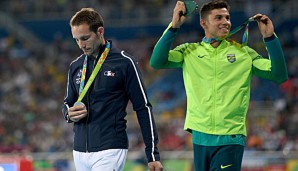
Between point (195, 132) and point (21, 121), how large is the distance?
15307 millimetres

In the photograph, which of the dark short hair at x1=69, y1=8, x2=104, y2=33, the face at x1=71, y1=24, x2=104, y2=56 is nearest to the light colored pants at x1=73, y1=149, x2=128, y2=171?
the face at x1=71, y1=24, x2=104, y2=56

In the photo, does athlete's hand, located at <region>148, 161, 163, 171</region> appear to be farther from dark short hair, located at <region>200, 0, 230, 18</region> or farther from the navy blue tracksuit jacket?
dark short hair, located at <region>200, 0, 230, 18</region>

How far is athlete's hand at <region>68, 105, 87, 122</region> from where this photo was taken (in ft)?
19.3

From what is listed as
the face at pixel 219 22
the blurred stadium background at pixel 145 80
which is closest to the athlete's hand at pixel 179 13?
the face at pixel 219 22

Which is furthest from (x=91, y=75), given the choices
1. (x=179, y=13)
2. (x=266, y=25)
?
(x=266, y=25)

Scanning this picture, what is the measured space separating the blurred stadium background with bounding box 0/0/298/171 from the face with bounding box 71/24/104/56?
812cm

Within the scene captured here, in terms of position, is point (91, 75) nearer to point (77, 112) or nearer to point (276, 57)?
point (77, 112)

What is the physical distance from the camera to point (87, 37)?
595cm

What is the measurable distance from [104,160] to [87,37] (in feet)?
3.12

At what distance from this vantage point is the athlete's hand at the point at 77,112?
19.3 feet

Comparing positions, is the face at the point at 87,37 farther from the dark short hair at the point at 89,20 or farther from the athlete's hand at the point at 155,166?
the athlete's hand at the point at 155,166

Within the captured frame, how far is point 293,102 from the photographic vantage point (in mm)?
18859

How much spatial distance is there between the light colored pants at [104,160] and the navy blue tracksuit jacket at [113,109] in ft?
0.13

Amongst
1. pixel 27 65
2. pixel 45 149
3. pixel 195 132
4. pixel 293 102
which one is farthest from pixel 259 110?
pixel 195 132
